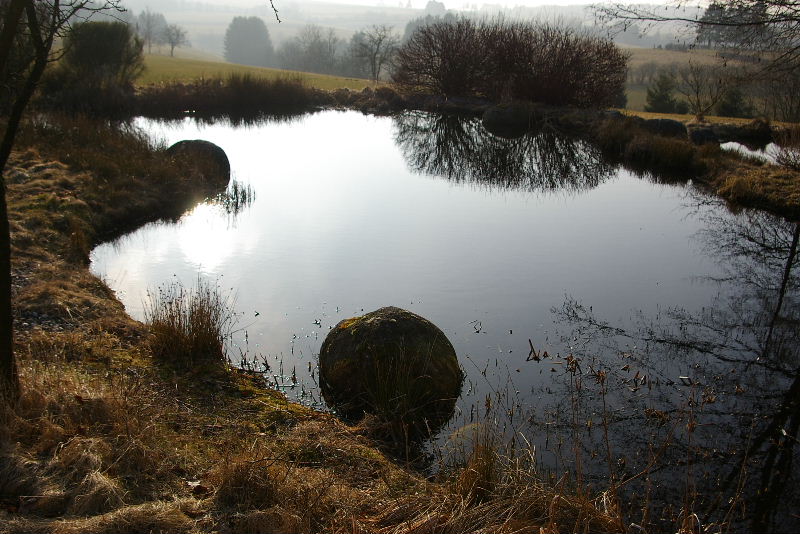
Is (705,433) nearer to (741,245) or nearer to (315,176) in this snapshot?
(741,245)

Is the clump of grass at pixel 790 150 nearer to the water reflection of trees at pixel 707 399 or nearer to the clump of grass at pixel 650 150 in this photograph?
the clump of grass at pixel 650 150

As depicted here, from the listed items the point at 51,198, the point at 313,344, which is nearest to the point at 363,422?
the point at 313,344

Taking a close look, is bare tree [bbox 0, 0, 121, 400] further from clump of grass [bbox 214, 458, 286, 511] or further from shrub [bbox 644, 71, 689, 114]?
shrub [bbox 644, 71, 689, 114]

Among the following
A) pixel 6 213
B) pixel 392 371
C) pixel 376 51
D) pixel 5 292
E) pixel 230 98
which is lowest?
pixel 392 371

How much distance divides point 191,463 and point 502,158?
16.7 m

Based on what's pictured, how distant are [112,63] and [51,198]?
721 inches

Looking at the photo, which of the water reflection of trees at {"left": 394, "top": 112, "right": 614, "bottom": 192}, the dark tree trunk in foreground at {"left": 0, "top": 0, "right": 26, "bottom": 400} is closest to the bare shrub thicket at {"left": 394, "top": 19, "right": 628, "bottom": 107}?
the water reflection of trees at {"left": 394, "top": 112, "right": 614, "bottom": 192}

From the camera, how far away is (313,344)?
7.61 m

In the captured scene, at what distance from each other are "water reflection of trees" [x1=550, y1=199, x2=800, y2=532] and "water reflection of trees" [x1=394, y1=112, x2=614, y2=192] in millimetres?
7537

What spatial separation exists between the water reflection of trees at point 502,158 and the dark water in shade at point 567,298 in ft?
0.48

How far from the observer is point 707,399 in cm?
593

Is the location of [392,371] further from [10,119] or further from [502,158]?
[502,158]

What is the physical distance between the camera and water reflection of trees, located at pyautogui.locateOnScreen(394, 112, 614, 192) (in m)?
17.4

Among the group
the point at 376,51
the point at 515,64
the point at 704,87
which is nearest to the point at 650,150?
the point at 515,64
